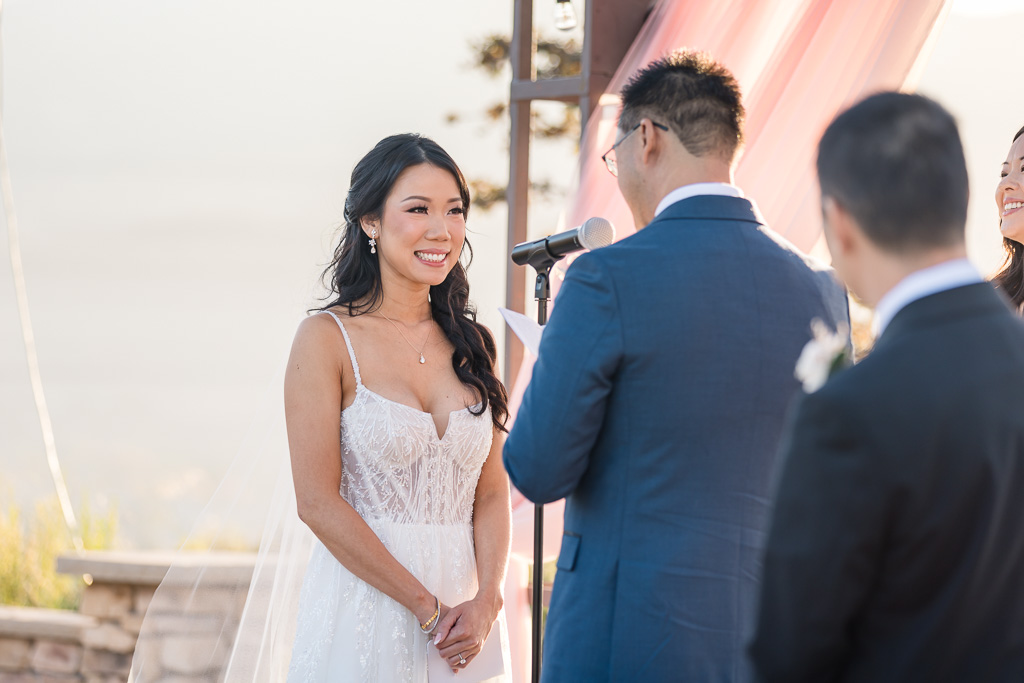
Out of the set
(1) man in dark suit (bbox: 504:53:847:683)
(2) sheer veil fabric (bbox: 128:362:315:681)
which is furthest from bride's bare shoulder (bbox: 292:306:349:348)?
(1) man in dark suit (bbox: 504:53:847:683)

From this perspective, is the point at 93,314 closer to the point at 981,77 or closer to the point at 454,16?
the point at 454,16

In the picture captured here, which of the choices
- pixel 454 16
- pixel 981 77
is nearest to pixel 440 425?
pixel 981 77

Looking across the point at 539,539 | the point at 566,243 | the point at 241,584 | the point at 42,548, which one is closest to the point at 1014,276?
the point at 566,243

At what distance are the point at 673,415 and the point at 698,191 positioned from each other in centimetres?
38

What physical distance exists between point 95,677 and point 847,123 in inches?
167

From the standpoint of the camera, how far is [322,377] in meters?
2.32

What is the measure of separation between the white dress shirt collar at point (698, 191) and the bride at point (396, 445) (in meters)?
0.97

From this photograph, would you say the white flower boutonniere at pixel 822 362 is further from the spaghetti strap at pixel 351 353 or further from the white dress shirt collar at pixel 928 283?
the spaghetti strap at pixel 351 353

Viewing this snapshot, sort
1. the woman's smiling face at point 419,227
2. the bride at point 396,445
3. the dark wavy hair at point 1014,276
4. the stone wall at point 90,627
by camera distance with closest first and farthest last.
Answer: the bride at point 396,445 → the woman's smiling face at point 419,227 → the dark wavy hair at point 1014,276 → the stone wall at point 90,627

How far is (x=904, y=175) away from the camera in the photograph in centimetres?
108

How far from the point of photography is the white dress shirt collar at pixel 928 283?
1078 millimetres

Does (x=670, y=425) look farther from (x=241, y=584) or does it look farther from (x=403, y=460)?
(x=241, y=584)

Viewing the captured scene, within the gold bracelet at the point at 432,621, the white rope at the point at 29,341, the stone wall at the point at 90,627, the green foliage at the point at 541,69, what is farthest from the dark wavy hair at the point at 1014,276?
the white rope at the point at 29,341

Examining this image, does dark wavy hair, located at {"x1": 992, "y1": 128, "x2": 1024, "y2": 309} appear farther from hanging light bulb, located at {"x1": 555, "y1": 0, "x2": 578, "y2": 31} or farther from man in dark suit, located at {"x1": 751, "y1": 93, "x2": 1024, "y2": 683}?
man in dark suit, located at {"x1": 751, "y1": 93, "x2": 1024, "y2": 683}
